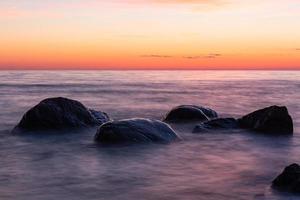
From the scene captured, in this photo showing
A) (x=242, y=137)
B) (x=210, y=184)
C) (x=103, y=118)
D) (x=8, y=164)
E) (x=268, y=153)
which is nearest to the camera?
(x=210, y=184)

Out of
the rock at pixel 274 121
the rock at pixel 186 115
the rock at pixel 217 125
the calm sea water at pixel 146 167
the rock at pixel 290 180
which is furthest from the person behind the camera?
the rock at pixel 186 115

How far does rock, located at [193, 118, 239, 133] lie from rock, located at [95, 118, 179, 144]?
2.41 metres

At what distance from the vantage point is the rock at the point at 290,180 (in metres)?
7.54

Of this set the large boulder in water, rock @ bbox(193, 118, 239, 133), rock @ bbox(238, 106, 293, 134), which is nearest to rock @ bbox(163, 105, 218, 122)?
rock @ bbox(193, 118, 239, 133)

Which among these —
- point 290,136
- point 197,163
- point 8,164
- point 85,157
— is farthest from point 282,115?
point 8,164

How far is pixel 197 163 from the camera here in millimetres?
10766

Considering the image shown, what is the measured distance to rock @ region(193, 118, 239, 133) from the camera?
51.1 feet

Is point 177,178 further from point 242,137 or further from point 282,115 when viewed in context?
point 282,115

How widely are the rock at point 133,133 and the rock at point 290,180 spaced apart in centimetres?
517

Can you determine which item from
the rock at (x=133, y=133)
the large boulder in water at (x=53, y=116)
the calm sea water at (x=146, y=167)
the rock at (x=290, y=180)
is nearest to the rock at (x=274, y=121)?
the calm sea water at (x=146, y=167)

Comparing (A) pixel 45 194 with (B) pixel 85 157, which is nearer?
(A) pixel 45 194

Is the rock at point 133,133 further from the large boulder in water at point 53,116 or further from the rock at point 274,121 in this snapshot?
the rock at point 274,121

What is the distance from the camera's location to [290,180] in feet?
25.5

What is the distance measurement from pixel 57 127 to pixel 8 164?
4857 millimetres
